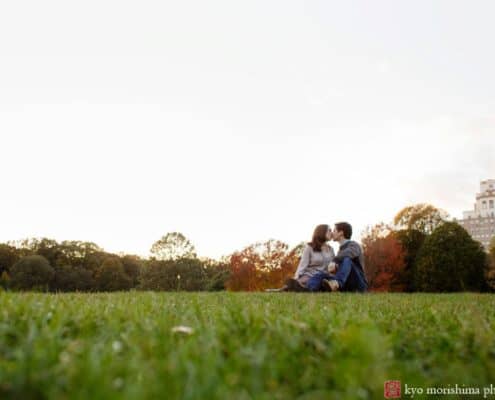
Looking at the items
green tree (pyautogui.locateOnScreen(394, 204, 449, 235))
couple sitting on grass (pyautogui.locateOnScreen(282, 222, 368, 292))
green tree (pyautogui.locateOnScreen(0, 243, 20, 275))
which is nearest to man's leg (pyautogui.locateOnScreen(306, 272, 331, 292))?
couple sitting on grass (pyautogui.locateOnScreen(282, 222, 368, 292))

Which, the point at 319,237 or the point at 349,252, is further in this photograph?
the point at 319,237

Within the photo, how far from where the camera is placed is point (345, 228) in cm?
1444

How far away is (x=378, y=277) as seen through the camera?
4612 centimetres

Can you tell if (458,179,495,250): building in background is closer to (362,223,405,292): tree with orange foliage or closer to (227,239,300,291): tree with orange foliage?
(362,223,405,292): tree with orange foliage

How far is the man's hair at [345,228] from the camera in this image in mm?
14430

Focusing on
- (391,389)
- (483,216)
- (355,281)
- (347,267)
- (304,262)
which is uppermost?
(483,216)

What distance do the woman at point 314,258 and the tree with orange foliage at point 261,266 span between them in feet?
106

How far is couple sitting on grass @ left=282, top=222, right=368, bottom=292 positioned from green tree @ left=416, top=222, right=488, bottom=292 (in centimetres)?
3234

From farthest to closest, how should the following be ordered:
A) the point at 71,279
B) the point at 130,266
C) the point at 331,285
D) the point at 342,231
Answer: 1. the point at 130,266
2. the point at 71,279
3. the point at 342,231
4. the point at 331,285

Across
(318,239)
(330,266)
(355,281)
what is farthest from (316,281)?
(318,239)

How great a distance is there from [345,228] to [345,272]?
1.41m

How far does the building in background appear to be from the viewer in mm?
138387

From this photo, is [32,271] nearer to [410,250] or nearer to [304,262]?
[410,250]

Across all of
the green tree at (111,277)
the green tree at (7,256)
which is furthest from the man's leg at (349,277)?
the green tree at (7,256)
